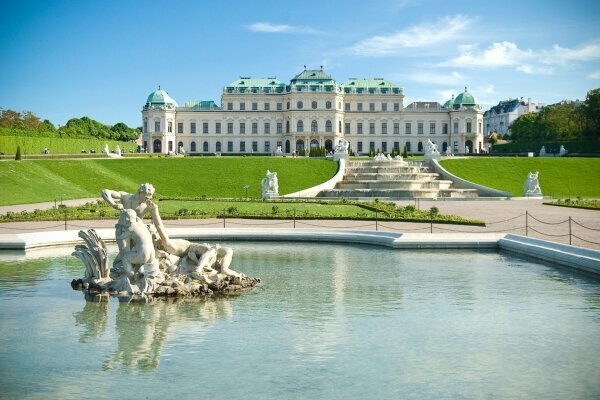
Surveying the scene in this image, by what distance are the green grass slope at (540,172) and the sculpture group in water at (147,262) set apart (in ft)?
130

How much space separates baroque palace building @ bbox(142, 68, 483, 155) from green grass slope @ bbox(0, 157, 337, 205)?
144 feet

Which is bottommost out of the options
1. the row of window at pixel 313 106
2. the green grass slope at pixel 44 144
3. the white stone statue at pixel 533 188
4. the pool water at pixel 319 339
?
the pool water at pixel 319 339

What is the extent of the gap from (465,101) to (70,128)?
64998 mm

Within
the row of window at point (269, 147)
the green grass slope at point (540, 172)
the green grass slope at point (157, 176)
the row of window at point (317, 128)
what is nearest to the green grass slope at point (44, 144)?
the green grass slope at point (157, 176)

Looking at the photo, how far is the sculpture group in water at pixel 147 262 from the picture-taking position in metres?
13.3

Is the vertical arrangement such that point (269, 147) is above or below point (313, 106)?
below

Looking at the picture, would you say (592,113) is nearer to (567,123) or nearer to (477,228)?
(567,123)

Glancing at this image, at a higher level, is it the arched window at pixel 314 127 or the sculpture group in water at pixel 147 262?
the arched window at pixel 314 127

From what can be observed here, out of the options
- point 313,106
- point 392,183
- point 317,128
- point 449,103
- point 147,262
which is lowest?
point 147,262

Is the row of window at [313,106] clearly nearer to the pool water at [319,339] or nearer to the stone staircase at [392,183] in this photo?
the stone staircase at [392,183]

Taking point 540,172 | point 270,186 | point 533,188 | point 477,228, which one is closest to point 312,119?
point 540,172

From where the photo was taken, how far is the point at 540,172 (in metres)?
55.0

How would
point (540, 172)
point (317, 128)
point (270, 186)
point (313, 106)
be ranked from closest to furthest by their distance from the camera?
point (270, 186), point (540, 172), point (313, 106), point (317, 128)

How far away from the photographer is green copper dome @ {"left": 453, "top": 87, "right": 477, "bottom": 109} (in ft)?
342
